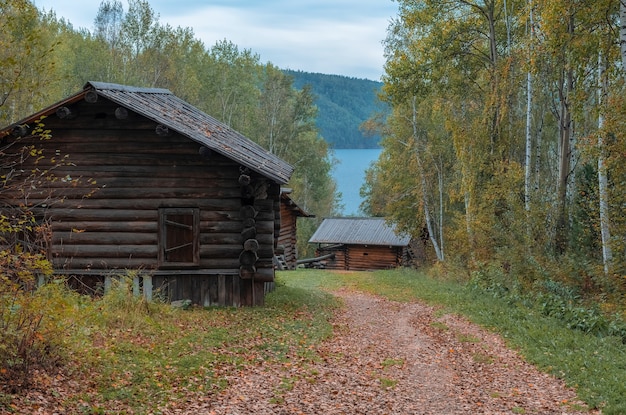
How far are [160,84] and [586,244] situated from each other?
30.7 meters

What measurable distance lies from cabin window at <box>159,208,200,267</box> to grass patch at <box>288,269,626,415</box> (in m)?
7.31

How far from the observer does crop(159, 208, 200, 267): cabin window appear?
50.8 feet

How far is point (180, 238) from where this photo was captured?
1554 cm

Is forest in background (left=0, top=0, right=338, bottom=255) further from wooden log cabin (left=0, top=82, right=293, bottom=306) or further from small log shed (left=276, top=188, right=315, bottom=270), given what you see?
wooden log cabin (left=0, top=82, right=293, bottom=306)

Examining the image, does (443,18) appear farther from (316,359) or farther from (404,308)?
(316,359)

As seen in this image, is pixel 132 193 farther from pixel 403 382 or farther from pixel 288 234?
pixel 288 234

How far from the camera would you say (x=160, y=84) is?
136ft

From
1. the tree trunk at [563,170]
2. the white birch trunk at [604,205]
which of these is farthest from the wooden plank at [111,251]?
the tree trunk at [563,170]

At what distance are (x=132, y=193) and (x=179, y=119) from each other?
2.48 meters

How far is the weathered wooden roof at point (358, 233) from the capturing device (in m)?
43.5

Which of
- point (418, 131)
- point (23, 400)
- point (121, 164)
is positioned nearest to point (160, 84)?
point (418, 131)

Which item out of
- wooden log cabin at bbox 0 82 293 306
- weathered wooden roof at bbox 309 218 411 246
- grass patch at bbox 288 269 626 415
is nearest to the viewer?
grass patch at bbox 288 269 626 415

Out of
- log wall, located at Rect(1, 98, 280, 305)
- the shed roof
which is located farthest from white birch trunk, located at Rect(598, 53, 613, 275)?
log wall, located at Rect(1, 98, 280, 305)

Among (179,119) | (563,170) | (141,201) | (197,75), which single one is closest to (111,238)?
(141,201)
